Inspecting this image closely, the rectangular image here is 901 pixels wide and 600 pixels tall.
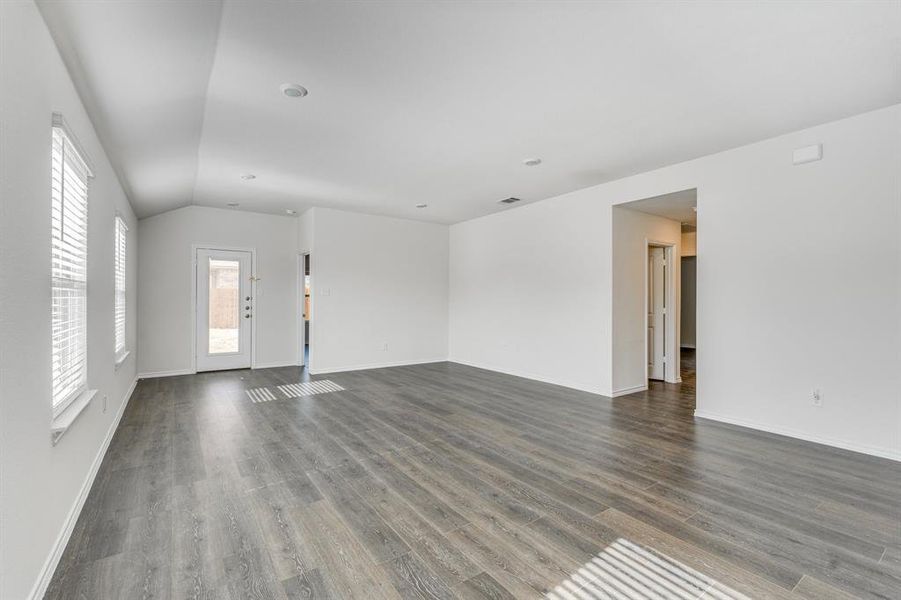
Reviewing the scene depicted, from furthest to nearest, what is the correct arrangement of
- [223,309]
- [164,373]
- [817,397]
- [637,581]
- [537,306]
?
1. [223,309]
2. [164,373]
3. [537,306]
4. [817,397]
5. [637,581]

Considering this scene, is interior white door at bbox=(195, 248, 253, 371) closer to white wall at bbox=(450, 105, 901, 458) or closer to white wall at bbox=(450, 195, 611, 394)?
white wall at bbox=(450, 195, 611, 394)

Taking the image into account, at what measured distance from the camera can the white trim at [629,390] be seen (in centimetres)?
524

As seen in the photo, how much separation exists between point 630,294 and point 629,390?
125 cm

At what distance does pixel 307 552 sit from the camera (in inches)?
80.7

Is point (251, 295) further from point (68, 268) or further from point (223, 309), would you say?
point (68, 268)

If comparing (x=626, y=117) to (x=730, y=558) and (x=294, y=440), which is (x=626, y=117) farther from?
(x=294, y=440)

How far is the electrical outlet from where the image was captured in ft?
11.7

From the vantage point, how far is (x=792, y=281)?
3738 millimetres

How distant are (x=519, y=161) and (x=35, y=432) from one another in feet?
13.6

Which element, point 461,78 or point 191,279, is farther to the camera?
point 191,279

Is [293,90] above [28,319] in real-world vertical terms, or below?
above

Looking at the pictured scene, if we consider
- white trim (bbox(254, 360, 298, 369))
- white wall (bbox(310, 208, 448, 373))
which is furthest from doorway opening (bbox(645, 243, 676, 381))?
white trim (bbox(254, 360, 298, 369))

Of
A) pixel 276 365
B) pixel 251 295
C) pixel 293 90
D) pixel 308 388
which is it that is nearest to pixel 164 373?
pixel 276 365

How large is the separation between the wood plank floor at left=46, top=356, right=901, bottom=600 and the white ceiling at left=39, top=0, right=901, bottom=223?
8.20 ft
